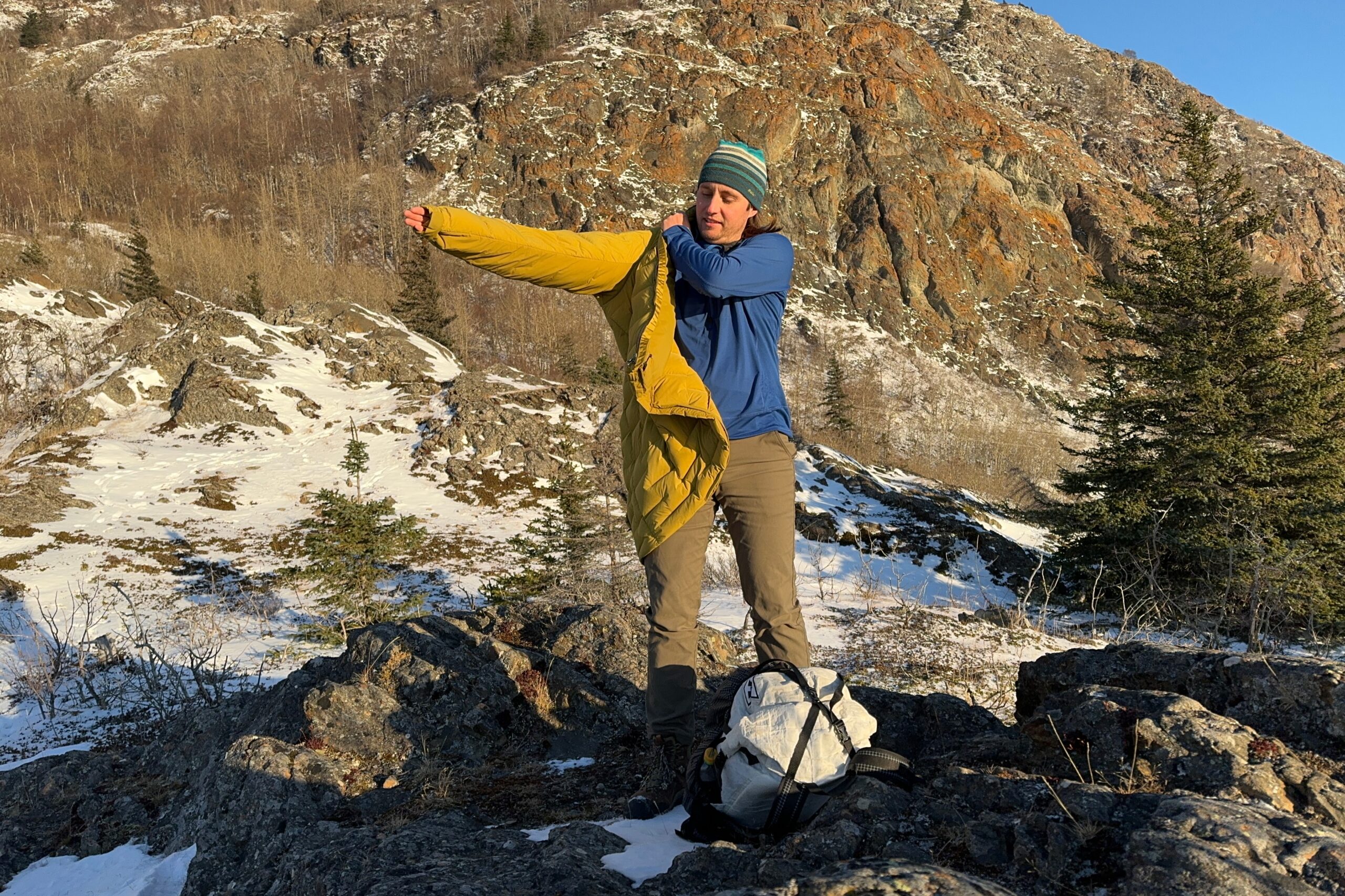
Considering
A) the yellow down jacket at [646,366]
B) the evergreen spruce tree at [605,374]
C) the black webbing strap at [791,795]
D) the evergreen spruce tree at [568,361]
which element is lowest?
the evergreen spruce tree at [568,361]

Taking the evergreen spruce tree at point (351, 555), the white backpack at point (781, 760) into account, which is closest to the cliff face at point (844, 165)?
the evergreen spruce tree at point (351, 555)

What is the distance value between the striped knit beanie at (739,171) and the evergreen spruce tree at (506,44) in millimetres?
60536

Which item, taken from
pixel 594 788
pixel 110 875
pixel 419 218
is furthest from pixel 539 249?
pixel 110 875

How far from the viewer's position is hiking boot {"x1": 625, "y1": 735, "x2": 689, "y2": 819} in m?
2.28

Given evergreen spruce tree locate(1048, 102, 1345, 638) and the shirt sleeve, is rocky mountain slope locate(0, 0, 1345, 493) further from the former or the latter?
the shirt sleeve

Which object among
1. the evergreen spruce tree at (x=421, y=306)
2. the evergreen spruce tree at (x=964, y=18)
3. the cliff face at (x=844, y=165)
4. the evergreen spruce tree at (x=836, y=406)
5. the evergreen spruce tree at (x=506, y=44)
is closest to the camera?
the evergreen spruce tree at (x=421, y=306)

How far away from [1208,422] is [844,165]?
45199 millimetres

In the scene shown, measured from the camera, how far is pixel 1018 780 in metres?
1.73

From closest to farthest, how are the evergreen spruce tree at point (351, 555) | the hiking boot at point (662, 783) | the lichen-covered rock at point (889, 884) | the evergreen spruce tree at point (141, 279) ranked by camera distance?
1. the lichen-covered rock at point (889, 884)
2. the hiking boot at point (662, 783)
3. the evergreen spruce tree at point (351, 555)
4. the evergreen spruce tree at point (141, 279)

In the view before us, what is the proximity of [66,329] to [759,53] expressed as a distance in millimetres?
46519

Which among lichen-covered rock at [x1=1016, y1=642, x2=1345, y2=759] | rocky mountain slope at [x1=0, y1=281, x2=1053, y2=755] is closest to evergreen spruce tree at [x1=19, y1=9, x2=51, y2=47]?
rocky mountain slope at [x1=0, y1=281, x2=1053, y2=755]

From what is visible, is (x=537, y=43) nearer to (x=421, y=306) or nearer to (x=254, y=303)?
(x=421, y=306)

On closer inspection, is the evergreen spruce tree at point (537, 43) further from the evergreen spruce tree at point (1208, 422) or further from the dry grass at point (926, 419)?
the evergreen spruce tree at point (1208, 422)

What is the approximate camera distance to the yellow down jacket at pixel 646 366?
7.73ft
